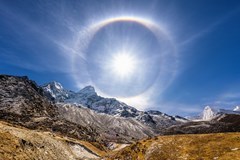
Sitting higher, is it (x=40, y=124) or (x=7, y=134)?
(x=40, y=124)

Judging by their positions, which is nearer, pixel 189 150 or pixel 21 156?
pixel 21 156

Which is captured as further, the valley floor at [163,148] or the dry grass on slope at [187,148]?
the dry grass on slope at [187,148]

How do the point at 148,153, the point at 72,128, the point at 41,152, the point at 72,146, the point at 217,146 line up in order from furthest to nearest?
the point at 72,128
the point at 72,146
the point at 41,152
the point at 148,153
the point at 217,146

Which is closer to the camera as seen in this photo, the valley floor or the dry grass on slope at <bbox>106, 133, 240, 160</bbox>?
the valley floor

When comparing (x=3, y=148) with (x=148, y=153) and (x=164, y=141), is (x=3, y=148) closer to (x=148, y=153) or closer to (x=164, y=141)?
(x=148, y=153)

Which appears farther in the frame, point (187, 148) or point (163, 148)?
point (163, 148)

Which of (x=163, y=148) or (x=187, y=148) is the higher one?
(x=163, y=148)

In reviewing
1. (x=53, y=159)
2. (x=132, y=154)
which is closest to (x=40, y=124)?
(x=53, y=159)

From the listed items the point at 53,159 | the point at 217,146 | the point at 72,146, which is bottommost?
the point at 217,146
